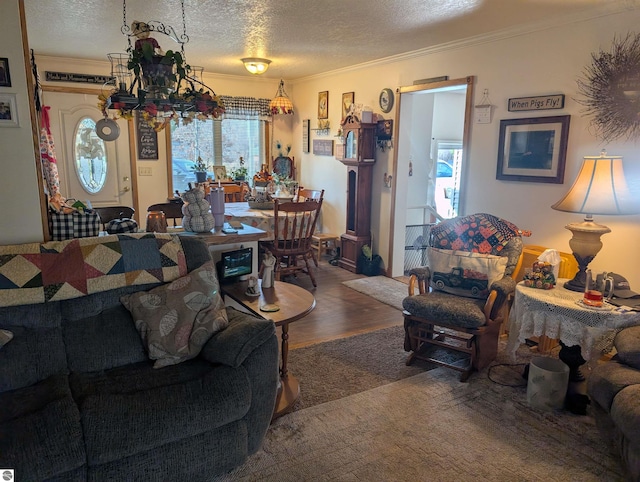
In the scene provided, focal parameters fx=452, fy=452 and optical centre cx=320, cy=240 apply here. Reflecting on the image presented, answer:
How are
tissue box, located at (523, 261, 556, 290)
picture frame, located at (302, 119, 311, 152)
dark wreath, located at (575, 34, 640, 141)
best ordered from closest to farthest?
tissue box, located at (523, 261, 556, 290), dark wreath, located at (575, 34, 640, 141), picture frame, located at (302, 119, 311, 152)

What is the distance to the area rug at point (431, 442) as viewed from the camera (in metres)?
2.02

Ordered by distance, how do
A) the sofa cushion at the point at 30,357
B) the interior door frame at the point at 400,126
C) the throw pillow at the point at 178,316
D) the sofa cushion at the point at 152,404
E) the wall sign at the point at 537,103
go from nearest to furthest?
the sofa cushion at the point at 152,404 → the sofa cushion at the point at 30,357 → the throw pillow at the point at 178,316 → the wall sign at the point at 537,103 → the interior door frame at the point at 400,126

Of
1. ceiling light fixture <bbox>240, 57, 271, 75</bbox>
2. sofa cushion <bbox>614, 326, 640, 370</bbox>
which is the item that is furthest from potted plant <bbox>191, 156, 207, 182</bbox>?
sofa cushion <bbox>614, 326, 640, 370</bbox>

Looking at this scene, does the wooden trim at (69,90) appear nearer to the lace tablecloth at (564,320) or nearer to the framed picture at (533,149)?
the framed picture at (533,149)

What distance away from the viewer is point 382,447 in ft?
7.20

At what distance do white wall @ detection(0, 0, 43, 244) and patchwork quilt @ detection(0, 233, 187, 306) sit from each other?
0.66ft

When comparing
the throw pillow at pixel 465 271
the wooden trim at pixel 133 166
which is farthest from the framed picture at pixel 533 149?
the wooden trim at pixel 133 166

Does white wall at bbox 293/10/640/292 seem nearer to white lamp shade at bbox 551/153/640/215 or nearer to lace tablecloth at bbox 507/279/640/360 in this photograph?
white lamp shade at bbox 551/153/640/215

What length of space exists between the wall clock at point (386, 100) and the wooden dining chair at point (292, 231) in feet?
4.30

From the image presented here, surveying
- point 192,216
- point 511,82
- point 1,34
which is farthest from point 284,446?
point 511,82

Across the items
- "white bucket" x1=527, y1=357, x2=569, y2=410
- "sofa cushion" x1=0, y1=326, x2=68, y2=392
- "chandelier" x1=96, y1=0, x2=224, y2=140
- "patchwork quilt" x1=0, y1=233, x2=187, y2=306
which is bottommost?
"white bucket" x1=527, y1=357, x2=569, y2=410

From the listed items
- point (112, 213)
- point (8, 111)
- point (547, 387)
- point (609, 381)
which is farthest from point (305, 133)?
point (609, 381)

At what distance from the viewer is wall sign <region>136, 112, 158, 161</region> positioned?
223 inches

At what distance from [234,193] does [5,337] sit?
391 cm
